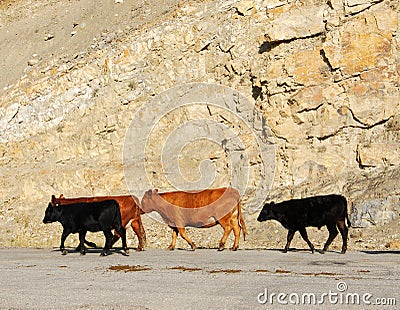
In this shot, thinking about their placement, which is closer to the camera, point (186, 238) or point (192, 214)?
point (186, 238)

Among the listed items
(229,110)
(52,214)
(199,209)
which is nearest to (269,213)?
(199,209)

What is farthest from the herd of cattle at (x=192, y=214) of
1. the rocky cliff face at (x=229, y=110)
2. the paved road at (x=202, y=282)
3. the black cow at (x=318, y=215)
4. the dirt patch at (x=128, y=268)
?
the rocky cliff face at (x=229, y=110)

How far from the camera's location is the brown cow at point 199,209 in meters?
20.6

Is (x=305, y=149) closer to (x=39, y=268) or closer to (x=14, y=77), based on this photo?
(x=39, y=268)

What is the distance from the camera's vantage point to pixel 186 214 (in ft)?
70.3

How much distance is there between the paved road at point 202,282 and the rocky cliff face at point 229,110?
28.6 ft

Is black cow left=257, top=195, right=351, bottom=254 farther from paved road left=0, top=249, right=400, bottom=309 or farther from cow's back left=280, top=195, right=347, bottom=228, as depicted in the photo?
paved road left=0, top=249, right=400, bottom=309

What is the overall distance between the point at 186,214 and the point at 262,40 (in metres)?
12.0

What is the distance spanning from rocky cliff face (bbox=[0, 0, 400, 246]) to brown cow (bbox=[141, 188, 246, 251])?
4078 mm

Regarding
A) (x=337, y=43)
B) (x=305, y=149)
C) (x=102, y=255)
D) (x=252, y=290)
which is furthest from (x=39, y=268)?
(x=337, y=43)

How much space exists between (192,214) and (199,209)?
34 cm

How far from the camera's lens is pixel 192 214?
841 inches

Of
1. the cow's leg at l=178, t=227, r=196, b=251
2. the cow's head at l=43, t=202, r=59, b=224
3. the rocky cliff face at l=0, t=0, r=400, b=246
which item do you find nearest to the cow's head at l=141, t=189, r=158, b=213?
the cow's leg at l=178, t=227, r=196, b=251

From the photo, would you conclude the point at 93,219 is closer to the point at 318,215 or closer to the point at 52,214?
the point at 52,214
